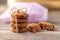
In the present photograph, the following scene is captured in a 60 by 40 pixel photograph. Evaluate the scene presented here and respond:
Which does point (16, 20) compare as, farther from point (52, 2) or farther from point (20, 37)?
point (52, 2)

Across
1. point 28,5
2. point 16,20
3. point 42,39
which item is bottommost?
point 42,39

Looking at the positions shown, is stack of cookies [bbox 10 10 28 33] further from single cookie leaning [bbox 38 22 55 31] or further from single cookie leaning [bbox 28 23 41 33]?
single cookie leaning [bbox 38 22 55 31]

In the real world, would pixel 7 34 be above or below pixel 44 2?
below

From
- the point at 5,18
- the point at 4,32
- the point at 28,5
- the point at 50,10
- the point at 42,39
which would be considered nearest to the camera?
the point at 42,39

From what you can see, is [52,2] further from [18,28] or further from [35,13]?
[18,28]

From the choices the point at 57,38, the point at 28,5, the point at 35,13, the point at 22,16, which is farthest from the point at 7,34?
the point at 28,5

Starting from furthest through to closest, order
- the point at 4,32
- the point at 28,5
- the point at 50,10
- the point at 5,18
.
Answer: the point at 50,10, the point at 28,5, the point at 5,18, the point at 4,32

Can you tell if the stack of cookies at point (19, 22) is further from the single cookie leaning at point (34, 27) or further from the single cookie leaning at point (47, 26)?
the single cookie leaning at point (47, 26)

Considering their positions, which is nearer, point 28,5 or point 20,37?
point 20,37

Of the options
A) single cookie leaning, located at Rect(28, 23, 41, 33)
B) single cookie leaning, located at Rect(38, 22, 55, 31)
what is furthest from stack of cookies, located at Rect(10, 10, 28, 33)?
single cookie leaning, located at Rect(38, 22, 55, 31)

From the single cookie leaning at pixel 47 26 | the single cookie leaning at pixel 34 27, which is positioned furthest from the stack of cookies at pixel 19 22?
the single cookie leaning at pixel 47 26
